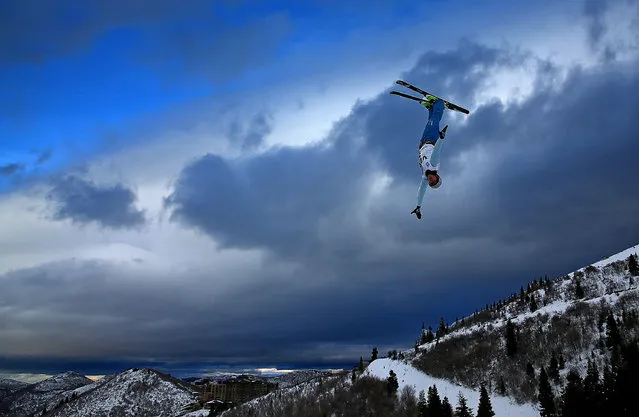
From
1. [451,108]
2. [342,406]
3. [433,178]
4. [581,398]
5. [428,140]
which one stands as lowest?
[342,406]

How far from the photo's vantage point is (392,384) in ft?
572

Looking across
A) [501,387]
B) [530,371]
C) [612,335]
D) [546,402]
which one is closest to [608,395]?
[546,402]

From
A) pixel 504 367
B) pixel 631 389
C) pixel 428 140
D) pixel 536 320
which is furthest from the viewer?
pixel 536 320

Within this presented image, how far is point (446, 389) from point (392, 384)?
19.6 meters

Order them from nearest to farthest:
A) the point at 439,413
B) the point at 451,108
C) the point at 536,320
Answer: the point at 451,108 < the point at 439,413 < the point at 536,320

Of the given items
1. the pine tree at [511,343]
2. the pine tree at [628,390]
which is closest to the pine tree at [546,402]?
the pine tree at [628,390]

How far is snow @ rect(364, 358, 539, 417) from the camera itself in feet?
450

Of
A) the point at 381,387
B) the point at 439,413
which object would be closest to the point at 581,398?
the point at 439,413

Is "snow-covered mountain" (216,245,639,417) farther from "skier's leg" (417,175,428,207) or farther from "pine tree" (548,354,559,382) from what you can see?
"skier's leg" (417,175,428,207)

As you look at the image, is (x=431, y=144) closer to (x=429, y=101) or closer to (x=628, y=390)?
(x=429, y=101)

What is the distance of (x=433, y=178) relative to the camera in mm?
22562

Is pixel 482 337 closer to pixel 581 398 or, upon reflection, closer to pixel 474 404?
pixel 474 404

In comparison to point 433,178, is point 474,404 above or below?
below

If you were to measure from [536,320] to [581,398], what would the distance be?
110m
